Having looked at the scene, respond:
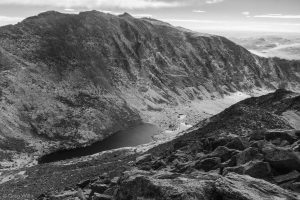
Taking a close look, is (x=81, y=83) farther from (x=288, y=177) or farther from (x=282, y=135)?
(x=288, y=177)

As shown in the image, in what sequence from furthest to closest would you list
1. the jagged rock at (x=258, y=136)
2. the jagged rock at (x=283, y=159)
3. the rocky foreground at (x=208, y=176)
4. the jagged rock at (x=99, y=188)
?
the jagged rock at (x=258, y=136)
the jagged rock at (x=99, y=188)
the jagged rock at (x=283, y=159)
the rocky foreground at (x=208, y=176)

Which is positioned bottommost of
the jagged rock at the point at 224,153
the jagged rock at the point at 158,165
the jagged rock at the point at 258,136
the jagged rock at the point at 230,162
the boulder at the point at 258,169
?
the jagged rock at the point at 158,165

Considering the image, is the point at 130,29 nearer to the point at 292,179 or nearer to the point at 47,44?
the point at 47,44

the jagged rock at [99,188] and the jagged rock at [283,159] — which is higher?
the jagged rock at [283,159]

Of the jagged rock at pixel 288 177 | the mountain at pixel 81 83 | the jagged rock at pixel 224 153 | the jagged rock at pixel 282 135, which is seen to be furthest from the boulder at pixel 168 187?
the mountain at pixel 81 83

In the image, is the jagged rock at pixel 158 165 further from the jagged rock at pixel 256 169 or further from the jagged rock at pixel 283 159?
the jagged rock at pixel 283 159

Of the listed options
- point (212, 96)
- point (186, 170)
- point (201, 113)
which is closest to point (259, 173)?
point (186, 170)

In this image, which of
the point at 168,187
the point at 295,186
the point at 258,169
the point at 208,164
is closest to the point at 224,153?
the point at 208,164
